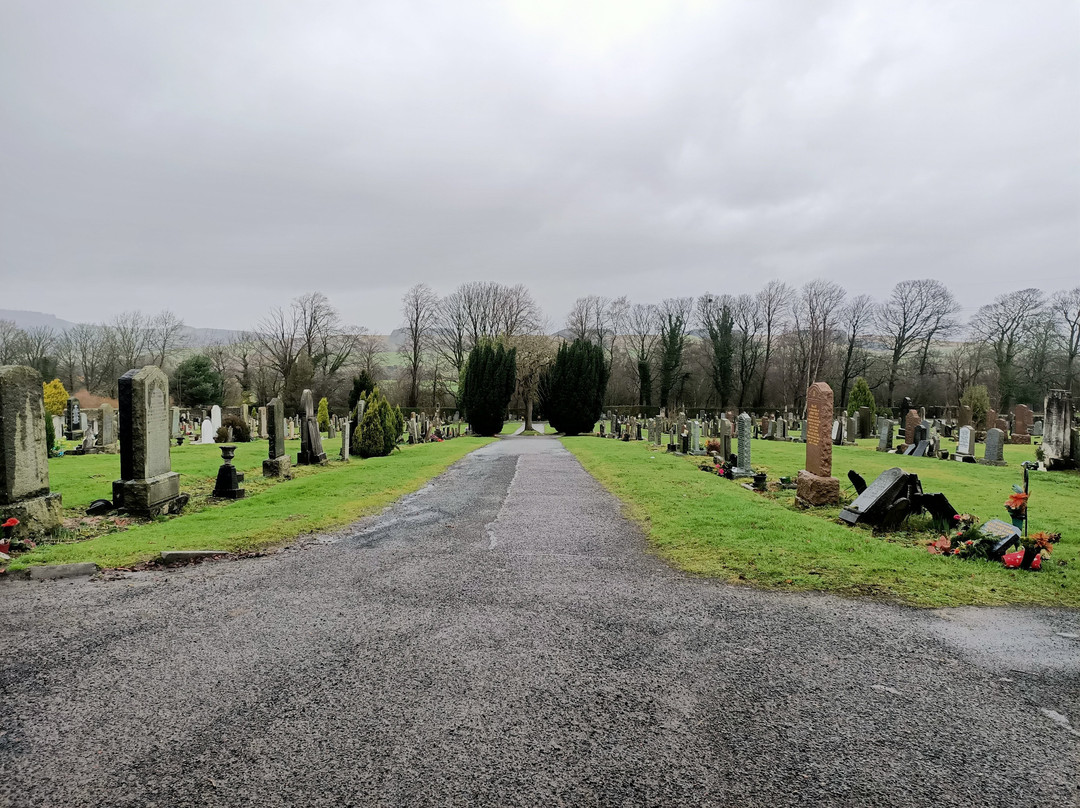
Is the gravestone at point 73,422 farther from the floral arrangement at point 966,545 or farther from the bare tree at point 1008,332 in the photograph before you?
the bare tree at point 1008,332

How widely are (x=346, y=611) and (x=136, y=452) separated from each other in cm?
624

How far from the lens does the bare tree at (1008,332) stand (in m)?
40.5

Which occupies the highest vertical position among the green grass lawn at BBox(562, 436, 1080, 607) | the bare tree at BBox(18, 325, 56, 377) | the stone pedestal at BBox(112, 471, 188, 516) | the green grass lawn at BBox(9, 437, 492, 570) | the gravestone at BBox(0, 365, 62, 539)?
the bare tree at BBox(18, 325, 56, 377)

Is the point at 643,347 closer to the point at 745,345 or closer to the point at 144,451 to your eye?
the point at 745,345

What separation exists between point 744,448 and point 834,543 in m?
6.61

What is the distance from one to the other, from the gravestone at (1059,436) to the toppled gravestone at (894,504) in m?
9.89

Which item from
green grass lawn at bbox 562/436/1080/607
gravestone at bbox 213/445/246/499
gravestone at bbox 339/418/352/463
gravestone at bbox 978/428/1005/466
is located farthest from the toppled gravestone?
gravestone at bbox 339/418/352/463

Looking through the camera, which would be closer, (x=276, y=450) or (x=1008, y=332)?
(x=276, y=450)

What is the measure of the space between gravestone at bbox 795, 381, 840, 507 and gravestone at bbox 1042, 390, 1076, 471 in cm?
923

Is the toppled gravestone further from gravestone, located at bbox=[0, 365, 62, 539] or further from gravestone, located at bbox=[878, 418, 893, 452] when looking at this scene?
gravestone, located at bbox=[878, 418, 893, 452]

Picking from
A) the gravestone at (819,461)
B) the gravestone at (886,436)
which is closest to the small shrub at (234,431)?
the gravestone at (819,461)

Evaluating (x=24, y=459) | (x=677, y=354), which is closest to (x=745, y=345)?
(x=677, y=354)

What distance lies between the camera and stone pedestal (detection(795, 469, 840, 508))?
935 cm

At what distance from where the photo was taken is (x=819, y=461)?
9562mm
